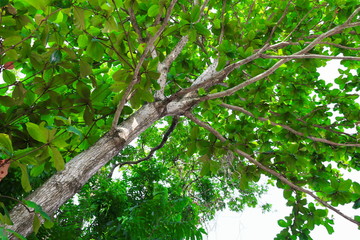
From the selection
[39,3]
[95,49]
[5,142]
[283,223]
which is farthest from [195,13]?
[283,223]

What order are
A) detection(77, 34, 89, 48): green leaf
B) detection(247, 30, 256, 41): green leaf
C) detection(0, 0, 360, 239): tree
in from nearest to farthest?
detection(0, 0, 360, 239): tree
detection(77, 34, 89, 48): green leaf
detection(247, 30, 256, 41): green leaf

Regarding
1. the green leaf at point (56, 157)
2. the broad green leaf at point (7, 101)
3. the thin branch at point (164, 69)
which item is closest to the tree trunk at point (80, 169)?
the thin branch at point (164, 69)

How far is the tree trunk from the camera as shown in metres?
1.25

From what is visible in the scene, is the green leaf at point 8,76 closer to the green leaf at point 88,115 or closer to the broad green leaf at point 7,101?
the broad green leaf at point 7,101

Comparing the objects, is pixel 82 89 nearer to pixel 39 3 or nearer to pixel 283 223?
pixel 39 3

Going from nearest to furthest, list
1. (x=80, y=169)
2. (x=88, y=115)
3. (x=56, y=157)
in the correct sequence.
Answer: (x=56, y=157) < (x=80, y=169) < (x=88, y=115)

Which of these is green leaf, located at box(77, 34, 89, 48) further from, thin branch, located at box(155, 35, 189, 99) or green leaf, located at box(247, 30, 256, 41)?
green leaf, located at box(247, 30, 256, 41)

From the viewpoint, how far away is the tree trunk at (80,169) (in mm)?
1250

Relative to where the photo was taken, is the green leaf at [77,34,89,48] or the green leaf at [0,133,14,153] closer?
the green leaf at [0,133,14,153]

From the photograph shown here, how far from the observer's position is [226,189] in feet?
23.4

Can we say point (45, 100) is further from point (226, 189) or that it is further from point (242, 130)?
point (226, 189)

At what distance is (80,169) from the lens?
147 centimetres

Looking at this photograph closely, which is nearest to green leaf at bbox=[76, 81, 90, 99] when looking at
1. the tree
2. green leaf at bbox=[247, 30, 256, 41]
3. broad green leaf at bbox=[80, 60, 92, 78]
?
the tree

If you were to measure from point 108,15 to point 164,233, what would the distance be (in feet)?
7.72
